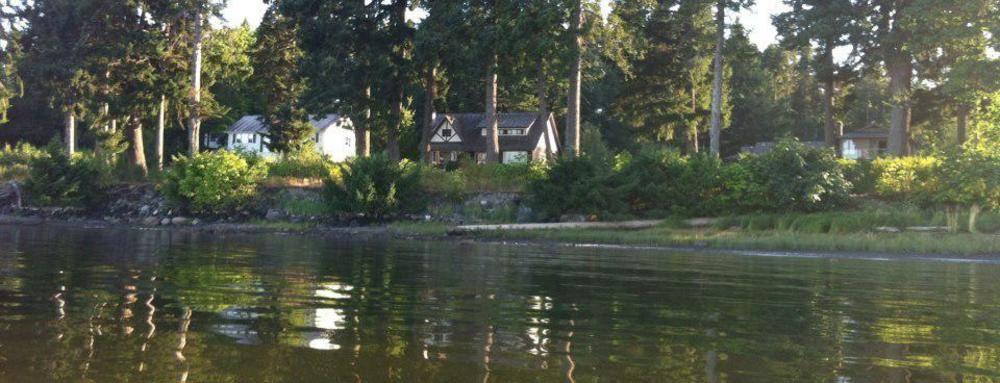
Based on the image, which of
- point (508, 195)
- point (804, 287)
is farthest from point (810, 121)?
point (804, 287)

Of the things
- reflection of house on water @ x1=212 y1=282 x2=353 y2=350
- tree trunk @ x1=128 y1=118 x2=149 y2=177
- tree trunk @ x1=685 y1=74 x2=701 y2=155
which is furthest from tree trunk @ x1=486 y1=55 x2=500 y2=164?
reflection of house on water @ x1=212 y1=282 x2=353 y2=350

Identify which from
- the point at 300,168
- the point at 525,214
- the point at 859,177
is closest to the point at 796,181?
the point at 859,177

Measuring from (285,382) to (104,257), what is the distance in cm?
1544

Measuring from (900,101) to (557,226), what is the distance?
2804 cm

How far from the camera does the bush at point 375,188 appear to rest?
3972cm

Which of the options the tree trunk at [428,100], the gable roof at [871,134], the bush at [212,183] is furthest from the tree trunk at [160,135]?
the gable roof at [871,134]

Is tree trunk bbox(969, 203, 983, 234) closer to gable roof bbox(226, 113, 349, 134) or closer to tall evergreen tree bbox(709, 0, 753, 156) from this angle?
tall evergreen tree bbox(709, 0, 753, 156)

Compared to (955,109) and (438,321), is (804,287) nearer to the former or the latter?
(438,321)

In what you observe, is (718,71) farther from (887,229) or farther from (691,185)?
(887,229)

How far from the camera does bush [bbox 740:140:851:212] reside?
3609 centimetres

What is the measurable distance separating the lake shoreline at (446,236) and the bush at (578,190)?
307cm

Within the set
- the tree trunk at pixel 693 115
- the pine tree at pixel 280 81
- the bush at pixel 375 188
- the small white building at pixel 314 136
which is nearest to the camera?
the bush at pixel 375 188

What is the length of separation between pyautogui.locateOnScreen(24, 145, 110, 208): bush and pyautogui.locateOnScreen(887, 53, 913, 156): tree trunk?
47.9 meters

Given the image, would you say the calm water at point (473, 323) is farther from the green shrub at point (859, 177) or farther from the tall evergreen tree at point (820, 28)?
the tall evergreen tree at point (820, 28)
